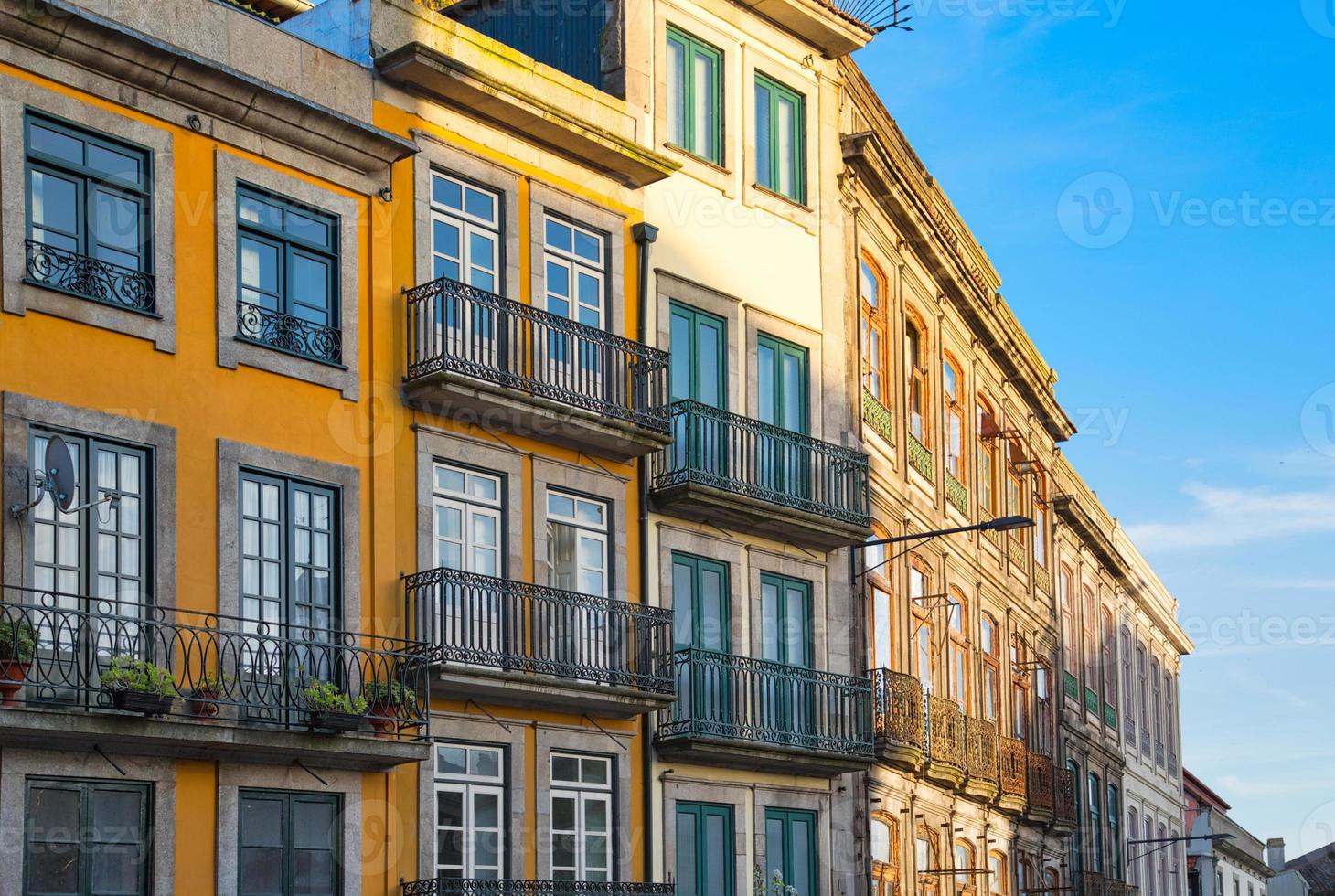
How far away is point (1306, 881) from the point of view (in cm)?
8238

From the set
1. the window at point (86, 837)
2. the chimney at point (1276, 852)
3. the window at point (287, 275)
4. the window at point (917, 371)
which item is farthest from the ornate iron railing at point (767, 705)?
the chimney at point (1276, 852)

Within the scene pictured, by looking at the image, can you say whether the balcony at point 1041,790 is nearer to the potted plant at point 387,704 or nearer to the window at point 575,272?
A: the window at point 575,272

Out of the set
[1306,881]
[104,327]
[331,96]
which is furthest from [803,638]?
[1306,881]

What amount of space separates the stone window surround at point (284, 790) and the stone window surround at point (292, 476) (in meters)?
1.45

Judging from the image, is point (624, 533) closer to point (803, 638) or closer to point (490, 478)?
point (490, 478)

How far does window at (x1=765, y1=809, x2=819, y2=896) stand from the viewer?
Answer: 26047 millimetres

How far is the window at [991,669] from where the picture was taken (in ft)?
118

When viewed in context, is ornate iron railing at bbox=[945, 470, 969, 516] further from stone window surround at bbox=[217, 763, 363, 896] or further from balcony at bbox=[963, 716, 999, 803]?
stone window surround at bbox=[217, 763, 363, 896]

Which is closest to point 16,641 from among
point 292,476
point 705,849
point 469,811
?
point 292,476

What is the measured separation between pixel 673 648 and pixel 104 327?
8536 mm

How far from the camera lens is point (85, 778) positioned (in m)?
17.7

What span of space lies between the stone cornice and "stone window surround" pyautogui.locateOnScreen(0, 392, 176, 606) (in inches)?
123

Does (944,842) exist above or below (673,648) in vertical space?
below

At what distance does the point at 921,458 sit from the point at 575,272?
1015 centimetres
